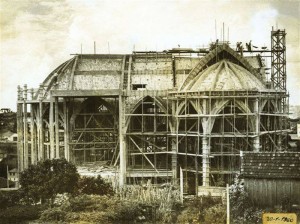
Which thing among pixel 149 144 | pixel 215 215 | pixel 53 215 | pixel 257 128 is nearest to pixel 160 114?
pixel 149 144

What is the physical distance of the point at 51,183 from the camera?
25031 millimetres

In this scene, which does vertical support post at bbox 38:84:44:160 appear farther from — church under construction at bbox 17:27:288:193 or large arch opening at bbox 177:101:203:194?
large arch opening at bbox 177:101:203:194

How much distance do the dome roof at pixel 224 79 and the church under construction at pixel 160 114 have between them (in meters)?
0.08

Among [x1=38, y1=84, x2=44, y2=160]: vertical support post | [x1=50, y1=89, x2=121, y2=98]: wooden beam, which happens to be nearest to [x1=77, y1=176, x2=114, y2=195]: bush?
[x1=50, y1=89, x2=121, y2=98]: wooden beam

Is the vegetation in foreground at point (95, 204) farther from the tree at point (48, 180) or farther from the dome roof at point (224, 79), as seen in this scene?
the dome roof at point (224, 79)

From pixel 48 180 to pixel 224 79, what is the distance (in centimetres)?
1373

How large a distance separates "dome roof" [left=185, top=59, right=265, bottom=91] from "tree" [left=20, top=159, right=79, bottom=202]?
1055cm

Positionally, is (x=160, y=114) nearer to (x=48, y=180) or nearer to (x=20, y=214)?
(x=48, y=180)

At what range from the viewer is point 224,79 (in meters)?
30.0

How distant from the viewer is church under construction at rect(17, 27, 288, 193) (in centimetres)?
2942

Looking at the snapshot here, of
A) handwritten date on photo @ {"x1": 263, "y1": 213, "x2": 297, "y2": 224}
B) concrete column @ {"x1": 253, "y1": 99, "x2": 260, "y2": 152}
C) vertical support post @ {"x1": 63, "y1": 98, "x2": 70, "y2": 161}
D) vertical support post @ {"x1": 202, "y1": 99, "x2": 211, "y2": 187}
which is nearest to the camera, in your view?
handwritten date on photo @ {"x1": 263, "y1": 213, "x2": 297, "y2": 224}

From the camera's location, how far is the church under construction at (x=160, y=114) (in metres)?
29.4

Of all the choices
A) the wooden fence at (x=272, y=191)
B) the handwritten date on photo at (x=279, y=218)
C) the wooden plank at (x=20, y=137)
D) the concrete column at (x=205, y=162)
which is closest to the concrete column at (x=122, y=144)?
the concrete column at (x=205, y=162)

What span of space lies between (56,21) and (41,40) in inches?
70.9
